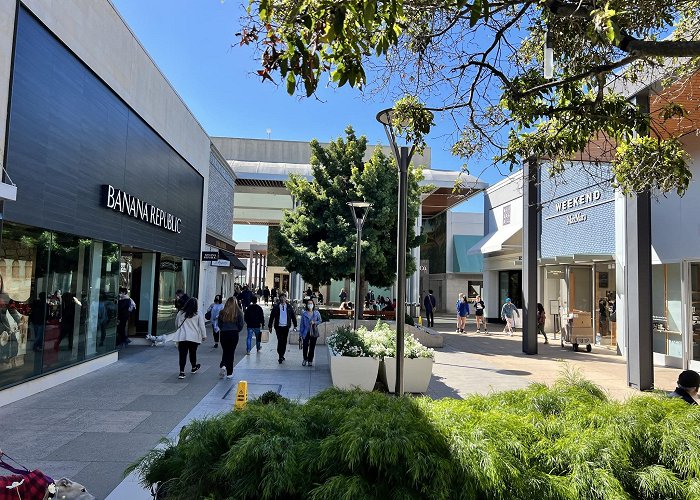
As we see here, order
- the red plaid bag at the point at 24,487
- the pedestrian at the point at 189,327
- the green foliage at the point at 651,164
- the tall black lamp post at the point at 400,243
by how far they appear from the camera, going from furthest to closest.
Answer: the pedestrian at the point at 189,327
the tall black lamp post at the point at 400,243
the green foliage at the point at 651,164
the red plaid bag at the point at 24,487

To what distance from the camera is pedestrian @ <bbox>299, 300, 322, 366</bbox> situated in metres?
11.6

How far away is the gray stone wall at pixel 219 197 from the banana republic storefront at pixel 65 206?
7.46 meters

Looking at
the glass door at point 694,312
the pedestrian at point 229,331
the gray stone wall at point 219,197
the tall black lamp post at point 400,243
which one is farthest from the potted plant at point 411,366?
the gray stone wall at point 219,197

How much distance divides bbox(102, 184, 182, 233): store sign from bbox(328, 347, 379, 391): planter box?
6150 millimetres

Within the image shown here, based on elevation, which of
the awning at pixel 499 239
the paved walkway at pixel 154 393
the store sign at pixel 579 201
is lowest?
the paved walkway at pixel 154 393

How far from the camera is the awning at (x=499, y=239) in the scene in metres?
22.5


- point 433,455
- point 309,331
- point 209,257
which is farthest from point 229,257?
point 433,455

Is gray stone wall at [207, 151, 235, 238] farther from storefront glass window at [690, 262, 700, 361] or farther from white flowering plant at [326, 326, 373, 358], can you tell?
storefront glass window at [690, 262, 700, 361]

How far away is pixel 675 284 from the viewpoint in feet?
40.4

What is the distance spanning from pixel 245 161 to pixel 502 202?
17170 millimetres

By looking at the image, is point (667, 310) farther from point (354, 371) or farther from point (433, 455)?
point (433, 455)

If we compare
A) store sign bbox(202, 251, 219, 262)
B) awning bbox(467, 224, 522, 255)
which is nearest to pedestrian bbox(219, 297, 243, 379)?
store sign bbox(202, 251, 219, 262)

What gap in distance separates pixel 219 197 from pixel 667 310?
18711 mm

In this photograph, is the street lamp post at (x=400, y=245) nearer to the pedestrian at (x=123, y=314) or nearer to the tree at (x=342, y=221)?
the pedestrian at (x=123, y=314)
